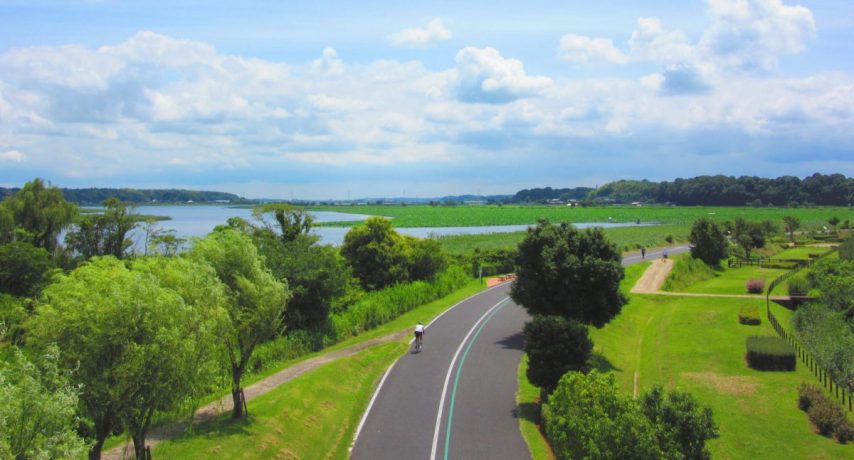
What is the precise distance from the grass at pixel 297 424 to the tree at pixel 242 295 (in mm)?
1370

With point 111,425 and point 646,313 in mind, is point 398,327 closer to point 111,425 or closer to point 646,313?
point 646,313

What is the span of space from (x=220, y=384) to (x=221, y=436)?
6732mm

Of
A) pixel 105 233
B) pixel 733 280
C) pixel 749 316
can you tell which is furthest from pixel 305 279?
pixel 733 280

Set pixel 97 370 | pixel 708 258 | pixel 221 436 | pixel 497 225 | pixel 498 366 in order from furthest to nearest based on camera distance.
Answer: pixel 497 225, pixel 708 258, pixel 498 366, pixel 221 436, pixel 97 370

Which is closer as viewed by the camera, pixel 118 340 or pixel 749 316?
pixel 118 340

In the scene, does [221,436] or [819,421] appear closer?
[221,436]

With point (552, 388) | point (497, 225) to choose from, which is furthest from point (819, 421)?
point (497, 225)

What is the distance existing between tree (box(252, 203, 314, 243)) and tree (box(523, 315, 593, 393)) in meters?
31.1

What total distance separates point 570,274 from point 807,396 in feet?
41.6

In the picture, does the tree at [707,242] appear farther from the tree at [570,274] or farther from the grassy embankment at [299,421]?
the grassy embankment at [299,421]

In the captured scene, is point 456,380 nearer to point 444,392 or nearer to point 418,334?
point 444,392

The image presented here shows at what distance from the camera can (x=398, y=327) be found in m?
43.8

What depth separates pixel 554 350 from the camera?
28.0 m

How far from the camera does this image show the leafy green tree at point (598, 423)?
16391mm
